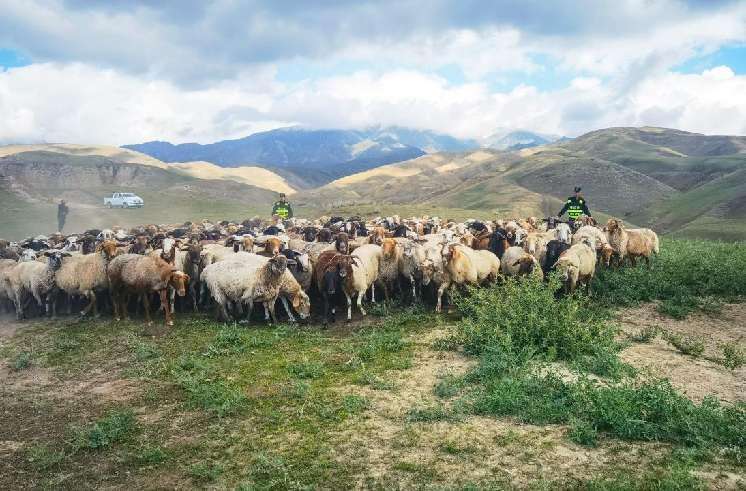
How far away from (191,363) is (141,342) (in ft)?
7.84

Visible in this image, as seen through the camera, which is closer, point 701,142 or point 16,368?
point 16,368

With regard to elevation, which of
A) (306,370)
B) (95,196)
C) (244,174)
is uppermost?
(244,174)

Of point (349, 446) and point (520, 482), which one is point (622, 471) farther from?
point (349, 446)

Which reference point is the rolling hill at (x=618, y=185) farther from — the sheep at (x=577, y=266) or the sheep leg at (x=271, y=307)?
the sheep leg at (x=271, y=307)

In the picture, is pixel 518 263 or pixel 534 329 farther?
pixel 518 263

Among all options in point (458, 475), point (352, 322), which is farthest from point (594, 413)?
point (352, 322)

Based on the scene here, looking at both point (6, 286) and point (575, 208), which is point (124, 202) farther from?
point (575, 208)

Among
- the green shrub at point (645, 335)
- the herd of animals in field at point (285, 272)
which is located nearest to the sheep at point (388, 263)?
the herd of animals in field at point (285, 272)

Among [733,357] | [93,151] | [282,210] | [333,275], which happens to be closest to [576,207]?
[333,275]

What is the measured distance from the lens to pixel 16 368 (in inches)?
419

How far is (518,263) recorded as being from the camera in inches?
559

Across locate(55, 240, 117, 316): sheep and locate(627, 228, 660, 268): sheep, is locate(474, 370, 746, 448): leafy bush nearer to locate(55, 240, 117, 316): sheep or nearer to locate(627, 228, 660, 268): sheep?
locate(627, 228, 660, 268): sheep

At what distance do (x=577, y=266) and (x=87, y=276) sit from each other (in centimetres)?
1343

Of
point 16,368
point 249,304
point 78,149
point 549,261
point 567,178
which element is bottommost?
point 16,368
